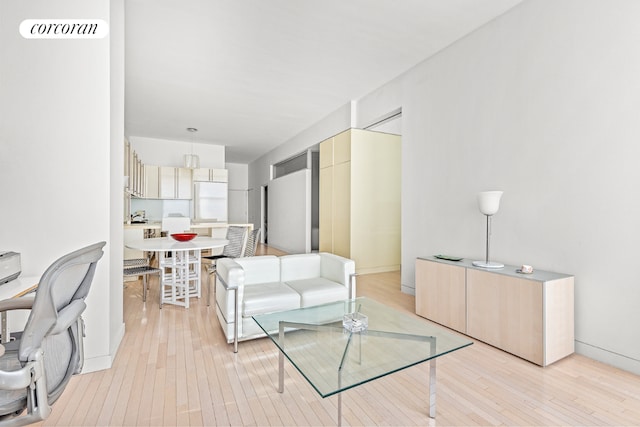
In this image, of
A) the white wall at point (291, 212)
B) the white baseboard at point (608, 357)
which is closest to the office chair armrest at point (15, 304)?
the white baseboard at point (608, 357)

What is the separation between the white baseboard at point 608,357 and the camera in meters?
2.17

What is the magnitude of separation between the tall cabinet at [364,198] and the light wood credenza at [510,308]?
226cm

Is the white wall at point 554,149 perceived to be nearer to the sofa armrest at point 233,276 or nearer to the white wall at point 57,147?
the sofa armrest at point 233,276

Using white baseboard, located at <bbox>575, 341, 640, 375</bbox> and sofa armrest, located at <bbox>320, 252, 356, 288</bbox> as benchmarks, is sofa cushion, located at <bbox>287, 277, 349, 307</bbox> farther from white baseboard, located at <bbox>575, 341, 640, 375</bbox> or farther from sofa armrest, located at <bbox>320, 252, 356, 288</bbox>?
white baseboard, located at <bbox>575, 341, 640, 375</bbox>

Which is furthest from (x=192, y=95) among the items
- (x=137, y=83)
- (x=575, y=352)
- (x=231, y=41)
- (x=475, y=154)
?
(x=575, y=352)

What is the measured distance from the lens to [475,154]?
332cm

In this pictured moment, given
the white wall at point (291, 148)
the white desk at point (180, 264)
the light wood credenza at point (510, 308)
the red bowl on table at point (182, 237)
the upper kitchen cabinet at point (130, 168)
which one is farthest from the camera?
the white wall at point (291, 148)

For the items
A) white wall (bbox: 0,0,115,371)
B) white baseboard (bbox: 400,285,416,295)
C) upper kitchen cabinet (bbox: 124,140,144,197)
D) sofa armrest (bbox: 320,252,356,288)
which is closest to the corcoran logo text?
white wall (bbox: 0,0,115,371)

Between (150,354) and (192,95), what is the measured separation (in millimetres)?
4273

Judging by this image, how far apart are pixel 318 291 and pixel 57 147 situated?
224cm

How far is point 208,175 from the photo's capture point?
328 inches

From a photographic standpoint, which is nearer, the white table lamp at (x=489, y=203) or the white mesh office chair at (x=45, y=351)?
the white mesh office chair at (x=45, y=351)

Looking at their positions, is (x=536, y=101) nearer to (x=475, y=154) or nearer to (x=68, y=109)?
(x=475, y=154)

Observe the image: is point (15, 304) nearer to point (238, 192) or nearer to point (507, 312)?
point (507, 312)
